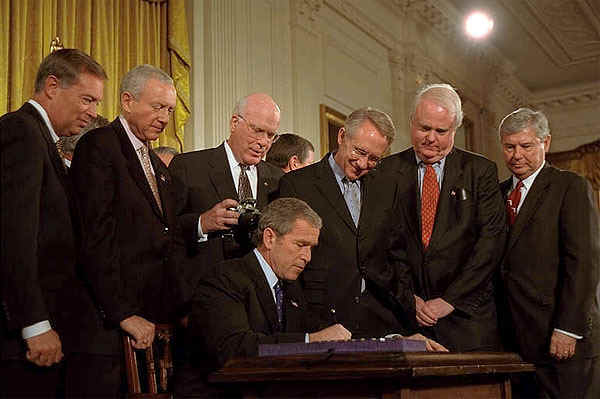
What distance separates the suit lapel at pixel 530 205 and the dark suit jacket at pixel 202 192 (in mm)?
1218

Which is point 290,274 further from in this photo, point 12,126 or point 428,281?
point 12,126

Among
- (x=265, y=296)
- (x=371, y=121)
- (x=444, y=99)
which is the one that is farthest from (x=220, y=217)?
(x=444, y=99)

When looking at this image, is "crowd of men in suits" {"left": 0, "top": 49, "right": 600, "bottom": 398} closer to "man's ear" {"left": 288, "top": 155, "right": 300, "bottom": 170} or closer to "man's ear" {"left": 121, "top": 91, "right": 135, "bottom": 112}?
"man's ear" {"left": 121, "top": 91, "right": 135, "bottom": 112}

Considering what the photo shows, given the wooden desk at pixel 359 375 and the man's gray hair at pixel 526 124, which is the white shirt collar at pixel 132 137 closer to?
the wooden desk at pixel 359 375

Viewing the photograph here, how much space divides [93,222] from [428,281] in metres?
1.56

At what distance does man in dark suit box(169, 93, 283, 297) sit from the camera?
12.0 ft

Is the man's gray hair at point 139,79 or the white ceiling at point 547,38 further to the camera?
the white ceiling at point 547,38

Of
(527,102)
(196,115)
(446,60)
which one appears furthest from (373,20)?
(527,102)

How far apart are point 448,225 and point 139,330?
1559 mm

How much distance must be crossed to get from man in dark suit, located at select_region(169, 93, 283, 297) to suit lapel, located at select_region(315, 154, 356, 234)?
32 cm

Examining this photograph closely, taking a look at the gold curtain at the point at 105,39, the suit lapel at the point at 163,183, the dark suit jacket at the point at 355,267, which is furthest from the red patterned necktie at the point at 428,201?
the gold curtain at the point at 105,39

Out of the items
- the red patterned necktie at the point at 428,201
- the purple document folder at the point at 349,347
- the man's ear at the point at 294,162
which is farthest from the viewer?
the man's ear at the point at 294,162

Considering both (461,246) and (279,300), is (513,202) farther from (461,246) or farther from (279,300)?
(279,300)

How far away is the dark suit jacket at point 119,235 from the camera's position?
116 inches
